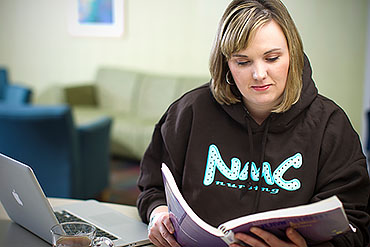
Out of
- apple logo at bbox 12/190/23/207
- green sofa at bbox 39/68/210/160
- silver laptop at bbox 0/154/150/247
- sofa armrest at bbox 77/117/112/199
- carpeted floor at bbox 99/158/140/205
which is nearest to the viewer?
silver laptop at bbox 0/154/150/247

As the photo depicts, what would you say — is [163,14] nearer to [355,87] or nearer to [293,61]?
[355,87]

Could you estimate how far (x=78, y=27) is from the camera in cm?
618

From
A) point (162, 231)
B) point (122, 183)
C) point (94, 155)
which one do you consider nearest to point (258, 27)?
point (162, 231)

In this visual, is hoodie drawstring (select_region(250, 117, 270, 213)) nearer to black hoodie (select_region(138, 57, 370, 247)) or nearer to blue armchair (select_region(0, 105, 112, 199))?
black hoodie (select_region(138, 57, 370, 247))

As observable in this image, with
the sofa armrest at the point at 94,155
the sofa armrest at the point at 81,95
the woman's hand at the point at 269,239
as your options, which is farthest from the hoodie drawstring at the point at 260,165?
the sofa armrest at the point at 81,95

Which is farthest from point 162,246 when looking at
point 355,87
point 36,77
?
point 36,77

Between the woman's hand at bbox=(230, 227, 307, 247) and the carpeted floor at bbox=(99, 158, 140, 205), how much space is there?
2755 mm

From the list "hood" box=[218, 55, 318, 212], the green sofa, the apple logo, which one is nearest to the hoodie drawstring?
"hood" box=[218, 55, 318, 212]

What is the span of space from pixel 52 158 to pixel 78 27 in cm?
324

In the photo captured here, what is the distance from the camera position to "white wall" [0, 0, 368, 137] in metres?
4.12

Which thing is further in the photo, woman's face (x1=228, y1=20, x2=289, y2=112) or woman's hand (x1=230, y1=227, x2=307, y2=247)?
woman's face (x1=228, y1=20, x2=289, y2=112)

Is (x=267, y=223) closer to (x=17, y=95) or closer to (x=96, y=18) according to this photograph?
(x=17, y=95)

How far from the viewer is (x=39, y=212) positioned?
4.47ft

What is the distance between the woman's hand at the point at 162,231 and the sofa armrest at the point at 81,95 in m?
4.46
